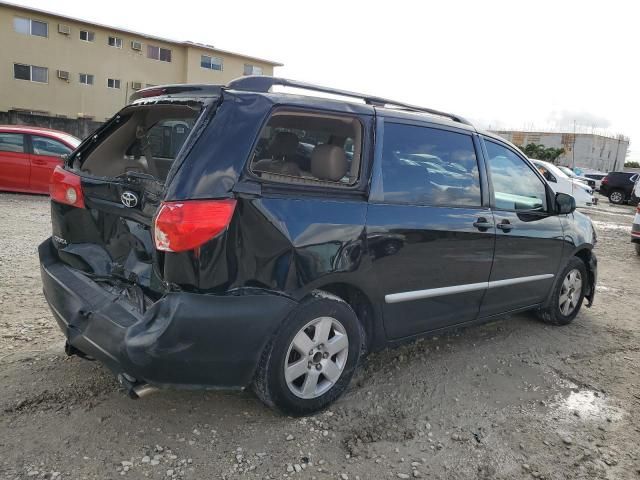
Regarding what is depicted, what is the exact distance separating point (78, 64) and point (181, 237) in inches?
1376

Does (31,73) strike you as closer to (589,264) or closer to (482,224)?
(589,264)

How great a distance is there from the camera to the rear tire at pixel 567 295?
185 inches

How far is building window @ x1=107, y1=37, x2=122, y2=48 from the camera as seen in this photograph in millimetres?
33125

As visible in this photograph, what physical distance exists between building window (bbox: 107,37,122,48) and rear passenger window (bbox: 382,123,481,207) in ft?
115

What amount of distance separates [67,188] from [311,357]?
5.84 ft

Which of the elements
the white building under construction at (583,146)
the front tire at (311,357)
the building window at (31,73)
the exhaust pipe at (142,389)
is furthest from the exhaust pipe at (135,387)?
the white building under construction at (583,146)

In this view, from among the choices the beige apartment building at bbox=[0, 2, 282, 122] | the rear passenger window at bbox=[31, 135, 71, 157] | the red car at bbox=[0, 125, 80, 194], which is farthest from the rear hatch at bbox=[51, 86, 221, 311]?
the beige apartment building at bbox=[0, 2, 282, 122]

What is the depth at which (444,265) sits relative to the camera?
11.1 feet

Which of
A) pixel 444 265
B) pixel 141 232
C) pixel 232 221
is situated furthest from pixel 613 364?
pixel 141 232

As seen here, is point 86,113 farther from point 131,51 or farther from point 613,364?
point 613,364

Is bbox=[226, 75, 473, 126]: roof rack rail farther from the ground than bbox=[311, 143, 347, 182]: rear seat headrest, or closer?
farther from the ground

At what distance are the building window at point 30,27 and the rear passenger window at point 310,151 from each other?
34.0m

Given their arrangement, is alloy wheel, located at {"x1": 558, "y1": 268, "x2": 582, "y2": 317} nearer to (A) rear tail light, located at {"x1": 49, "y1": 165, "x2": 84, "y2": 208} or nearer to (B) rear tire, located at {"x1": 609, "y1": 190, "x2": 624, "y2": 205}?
(A) rear tail light, located at {"x1": 49, "y1": 165, "x2": 84, "y2": 208}

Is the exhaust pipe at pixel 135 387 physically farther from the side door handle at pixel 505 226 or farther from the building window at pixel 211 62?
the building window at pixel 211 62
